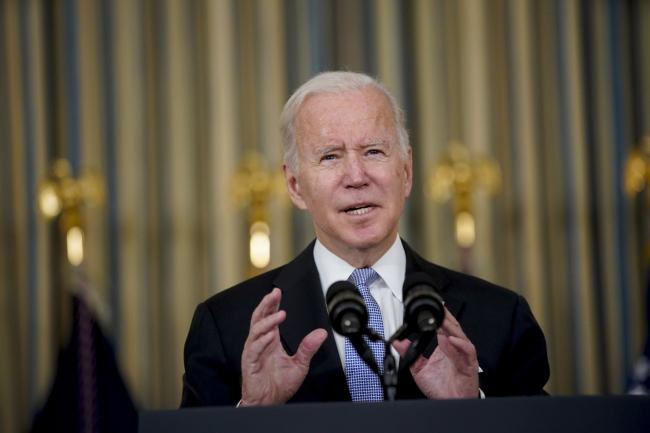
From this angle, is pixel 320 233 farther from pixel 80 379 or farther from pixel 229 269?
pixel 229 269

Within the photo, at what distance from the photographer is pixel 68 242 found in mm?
6613

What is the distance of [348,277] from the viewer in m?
2.96

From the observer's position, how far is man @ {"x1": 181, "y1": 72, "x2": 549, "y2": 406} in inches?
111

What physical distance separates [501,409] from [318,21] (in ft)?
17.6

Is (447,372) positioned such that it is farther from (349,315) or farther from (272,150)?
(272,150)

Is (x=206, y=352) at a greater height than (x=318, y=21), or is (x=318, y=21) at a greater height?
(x=318, y=21)

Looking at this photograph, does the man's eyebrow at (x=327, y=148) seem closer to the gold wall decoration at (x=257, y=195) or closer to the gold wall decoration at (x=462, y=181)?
the gold wall decoration at (x=257, y=195)

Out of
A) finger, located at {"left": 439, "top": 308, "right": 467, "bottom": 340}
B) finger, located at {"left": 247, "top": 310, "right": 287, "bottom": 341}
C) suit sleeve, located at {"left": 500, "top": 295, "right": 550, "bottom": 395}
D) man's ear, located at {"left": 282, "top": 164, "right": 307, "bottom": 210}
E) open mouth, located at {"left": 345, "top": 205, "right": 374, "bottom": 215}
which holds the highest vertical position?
man's ear, located at {"left": 282, "top": 164, "right": 307, "bottom": 210}

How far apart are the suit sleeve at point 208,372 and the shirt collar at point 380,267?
0.95 ft

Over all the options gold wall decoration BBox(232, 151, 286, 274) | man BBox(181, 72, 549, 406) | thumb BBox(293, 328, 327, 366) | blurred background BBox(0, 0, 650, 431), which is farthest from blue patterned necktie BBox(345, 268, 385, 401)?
blurred background BBox(0, 0, 650, 431)

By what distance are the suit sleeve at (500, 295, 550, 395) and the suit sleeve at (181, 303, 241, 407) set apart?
24.4 inches

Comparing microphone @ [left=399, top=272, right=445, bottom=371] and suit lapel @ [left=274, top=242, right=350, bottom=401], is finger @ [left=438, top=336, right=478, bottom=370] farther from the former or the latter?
suit lapel @ [left=274, top=242, right=350, bottom=401]

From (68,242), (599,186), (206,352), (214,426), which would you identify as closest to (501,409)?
(214,426)

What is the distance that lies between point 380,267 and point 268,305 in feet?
1.69
